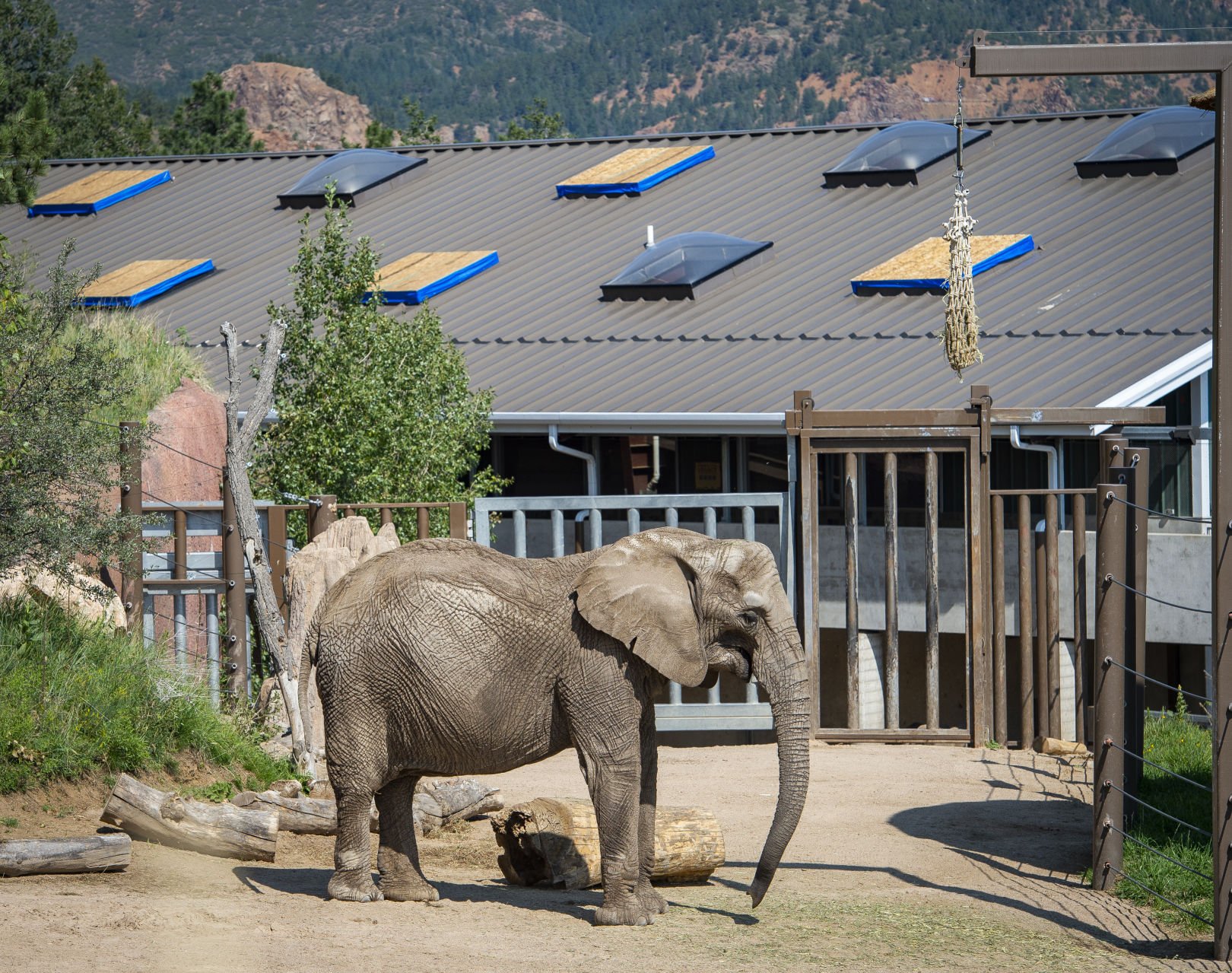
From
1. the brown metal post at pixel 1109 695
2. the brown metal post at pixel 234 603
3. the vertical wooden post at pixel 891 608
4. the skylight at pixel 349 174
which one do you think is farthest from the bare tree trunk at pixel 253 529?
the skylight at pixel 349 174

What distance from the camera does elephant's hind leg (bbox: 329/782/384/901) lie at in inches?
291

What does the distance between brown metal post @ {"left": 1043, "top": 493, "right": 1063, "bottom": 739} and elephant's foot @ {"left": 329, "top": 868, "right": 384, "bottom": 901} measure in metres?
6.25

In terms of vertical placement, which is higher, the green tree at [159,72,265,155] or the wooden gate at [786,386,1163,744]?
the green tree at [159,72,265,155]

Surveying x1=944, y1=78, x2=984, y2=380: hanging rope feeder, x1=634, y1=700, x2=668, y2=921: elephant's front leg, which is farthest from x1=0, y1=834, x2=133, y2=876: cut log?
x1=944, y1=78, x2=984, y2=380: hanging rope feeder

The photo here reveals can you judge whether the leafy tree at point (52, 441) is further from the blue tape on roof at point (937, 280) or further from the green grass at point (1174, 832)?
the blue tape on roof at point (937, 280)

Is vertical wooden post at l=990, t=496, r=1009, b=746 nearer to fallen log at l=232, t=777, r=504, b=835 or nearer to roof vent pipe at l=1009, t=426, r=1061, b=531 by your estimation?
roof vent pipe at l=1009, t=426, r=1061, b=531

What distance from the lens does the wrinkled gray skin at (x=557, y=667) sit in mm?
7133

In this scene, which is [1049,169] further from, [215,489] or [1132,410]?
[215,489]

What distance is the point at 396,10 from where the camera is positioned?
143250 millimetres

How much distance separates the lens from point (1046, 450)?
14953 millimetres

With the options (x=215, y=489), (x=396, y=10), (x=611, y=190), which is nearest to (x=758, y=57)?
(x=396, y=10)

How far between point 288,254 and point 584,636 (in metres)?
17.1

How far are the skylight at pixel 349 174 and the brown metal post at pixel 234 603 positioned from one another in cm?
1380

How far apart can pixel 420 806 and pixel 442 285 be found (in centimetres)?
1261
